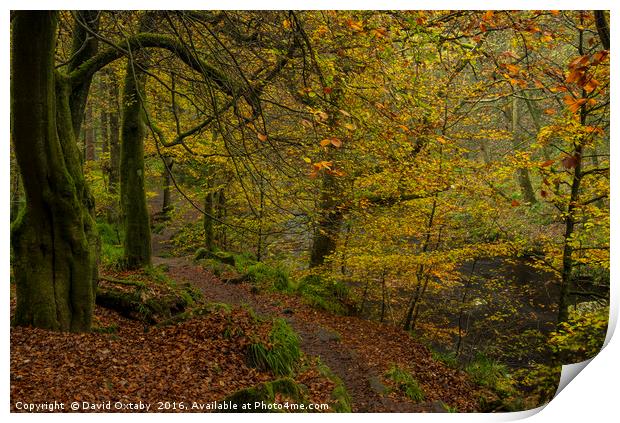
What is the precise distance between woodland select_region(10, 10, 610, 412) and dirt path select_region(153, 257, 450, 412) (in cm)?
5

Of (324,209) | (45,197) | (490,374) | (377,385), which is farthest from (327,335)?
(45,197)

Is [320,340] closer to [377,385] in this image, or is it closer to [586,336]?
[377,385]

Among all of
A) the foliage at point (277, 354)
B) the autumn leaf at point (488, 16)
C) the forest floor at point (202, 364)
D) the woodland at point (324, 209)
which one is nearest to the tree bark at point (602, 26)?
the woodland at point (324, 209)

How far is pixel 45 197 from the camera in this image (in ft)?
13.6

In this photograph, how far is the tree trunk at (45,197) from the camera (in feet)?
12.2

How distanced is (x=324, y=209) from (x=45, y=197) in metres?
3.29

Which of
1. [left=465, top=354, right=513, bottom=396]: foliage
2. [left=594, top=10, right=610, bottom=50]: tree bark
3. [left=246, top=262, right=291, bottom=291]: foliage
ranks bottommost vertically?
[left=465, top=354, right=513, bottom=396]: foliage

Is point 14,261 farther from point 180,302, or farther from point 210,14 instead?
point 210,14

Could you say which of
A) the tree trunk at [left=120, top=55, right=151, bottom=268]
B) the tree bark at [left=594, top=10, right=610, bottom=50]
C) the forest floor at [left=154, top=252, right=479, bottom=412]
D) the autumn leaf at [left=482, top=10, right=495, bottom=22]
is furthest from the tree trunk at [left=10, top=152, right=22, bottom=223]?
the tree bark at [left=594, top=10, right=610, bottom=50]

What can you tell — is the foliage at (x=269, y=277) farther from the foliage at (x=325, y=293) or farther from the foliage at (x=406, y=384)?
the foliage at (x=406, y=384)

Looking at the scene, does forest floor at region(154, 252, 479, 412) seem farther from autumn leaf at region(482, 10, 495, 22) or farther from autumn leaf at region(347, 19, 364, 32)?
autumn leaf at region(482, 10, 495, 22)

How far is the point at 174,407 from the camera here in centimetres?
378

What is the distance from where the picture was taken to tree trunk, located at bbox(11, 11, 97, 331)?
3.72 metres
